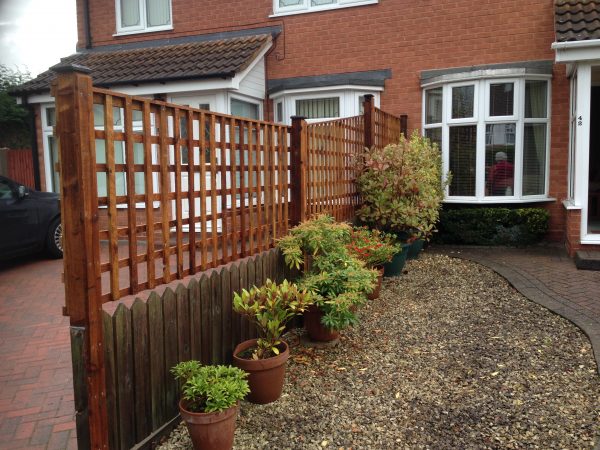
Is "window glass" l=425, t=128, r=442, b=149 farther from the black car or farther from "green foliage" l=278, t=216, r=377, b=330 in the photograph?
the black car

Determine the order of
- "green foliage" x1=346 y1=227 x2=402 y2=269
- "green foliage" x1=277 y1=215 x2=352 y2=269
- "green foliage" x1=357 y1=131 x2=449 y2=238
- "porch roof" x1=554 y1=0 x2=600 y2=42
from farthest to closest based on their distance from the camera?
"porch roof" x1=554 y1=0 x2=600 y2=42
"green foliage" x1=357 y1=131 x2=449 y2=238
"green foliage" x1=346 y1=227 x2=402 y2=269
"green foliage" x1=277 y1=215 x2=352 y2=269

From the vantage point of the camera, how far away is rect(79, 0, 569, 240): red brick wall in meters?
9.36

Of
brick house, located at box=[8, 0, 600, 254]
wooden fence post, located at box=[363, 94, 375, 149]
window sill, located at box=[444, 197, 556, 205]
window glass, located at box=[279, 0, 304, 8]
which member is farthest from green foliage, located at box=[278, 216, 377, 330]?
window glass, located at box=[279, 0, 304, 8]

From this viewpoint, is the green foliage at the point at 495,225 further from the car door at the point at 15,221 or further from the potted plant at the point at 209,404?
the potted plant at the point at 209,404

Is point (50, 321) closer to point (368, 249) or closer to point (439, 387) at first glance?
point (368, 249)

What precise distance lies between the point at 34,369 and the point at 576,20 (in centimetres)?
842

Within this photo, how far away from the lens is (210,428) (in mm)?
3035

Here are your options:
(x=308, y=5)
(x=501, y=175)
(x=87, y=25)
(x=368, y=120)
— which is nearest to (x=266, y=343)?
(x=368, y=120)

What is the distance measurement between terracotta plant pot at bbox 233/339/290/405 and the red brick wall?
7.41 m

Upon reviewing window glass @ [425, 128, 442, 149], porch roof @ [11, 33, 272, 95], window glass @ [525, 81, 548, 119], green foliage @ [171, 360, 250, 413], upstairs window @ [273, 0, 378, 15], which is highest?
upstairs window @ [273, 0, 378, 15]

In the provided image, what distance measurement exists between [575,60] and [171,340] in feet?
22.9

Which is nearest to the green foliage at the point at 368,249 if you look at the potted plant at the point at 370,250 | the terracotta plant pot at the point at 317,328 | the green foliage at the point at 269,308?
the potted plant at the point at 370,250

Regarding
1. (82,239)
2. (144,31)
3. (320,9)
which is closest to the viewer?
(82,239)

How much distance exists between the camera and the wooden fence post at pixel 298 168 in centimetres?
554
